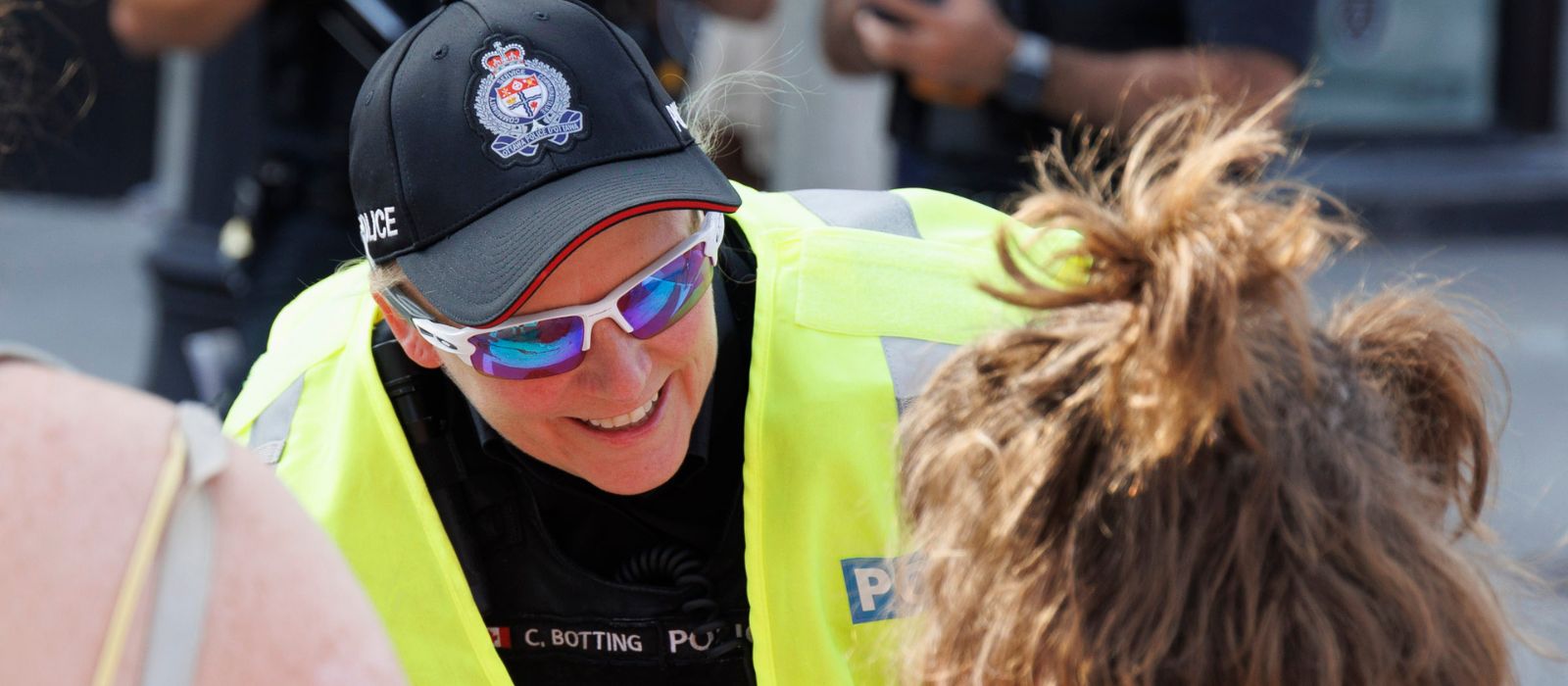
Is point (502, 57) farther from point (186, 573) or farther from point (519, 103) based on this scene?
point (186, 573)

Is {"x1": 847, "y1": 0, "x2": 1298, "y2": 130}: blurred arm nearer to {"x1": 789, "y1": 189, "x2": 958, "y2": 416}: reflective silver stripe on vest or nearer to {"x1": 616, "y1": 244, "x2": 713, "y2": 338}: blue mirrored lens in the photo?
{"x1": 789, "y1": 189, "x2": 958, "y2": 416}: reflective silver stripe on vest

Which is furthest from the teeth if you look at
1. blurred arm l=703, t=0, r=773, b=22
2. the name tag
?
blurred arm l=703, t=0, r=773, b=22

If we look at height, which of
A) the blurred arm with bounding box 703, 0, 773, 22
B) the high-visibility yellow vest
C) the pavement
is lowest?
the pavement

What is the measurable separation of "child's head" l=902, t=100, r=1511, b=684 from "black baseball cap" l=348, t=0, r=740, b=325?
55cm

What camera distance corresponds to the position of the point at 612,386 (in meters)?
1.74

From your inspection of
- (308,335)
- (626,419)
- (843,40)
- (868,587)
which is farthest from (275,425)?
(843,40)

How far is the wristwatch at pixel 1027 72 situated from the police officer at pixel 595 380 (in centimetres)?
88

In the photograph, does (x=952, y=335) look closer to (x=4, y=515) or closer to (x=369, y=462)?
(x=369, y=462)

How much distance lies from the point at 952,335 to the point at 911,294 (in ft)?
0.25

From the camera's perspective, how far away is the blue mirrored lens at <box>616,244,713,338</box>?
169 centimetres

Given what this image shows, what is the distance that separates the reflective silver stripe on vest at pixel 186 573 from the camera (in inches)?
33.0

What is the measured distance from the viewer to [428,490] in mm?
1873

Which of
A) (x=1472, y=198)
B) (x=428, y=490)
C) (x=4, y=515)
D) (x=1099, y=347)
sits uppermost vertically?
(x=4, y=515)

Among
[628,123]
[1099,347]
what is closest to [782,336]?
[628,123]
